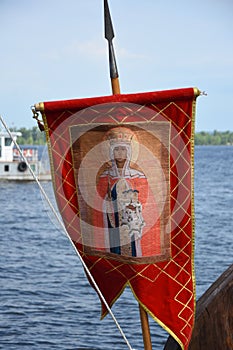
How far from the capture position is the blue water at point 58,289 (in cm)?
1099

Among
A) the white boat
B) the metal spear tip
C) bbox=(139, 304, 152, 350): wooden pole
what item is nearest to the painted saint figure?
bbox=(139, 304, 152, 350): wooden pole

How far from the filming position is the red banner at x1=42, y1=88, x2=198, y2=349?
3.03m

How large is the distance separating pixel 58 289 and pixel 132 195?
11.9 meters

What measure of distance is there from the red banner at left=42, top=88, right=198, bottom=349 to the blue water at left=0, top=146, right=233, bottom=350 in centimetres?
22

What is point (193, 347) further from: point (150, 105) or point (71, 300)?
point (71, 300)

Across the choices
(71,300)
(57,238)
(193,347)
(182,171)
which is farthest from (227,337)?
(57,238)

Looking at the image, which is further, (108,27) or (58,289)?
(58,289)

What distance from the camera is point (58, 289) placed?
14719mm

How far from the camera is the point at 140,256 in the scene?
10.3 feet

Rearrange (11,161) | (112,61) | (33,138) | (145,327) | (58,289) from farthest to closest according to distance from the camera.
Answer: (33,138)
(11,161)
(58,289)
(145,327)
(112,61)

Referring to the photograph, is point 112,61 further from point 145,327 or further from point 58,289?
point 58,289

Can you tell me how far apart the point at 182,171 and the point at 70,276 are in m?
13.3

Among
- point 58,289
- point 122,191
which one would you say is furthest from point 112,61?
point 58,289

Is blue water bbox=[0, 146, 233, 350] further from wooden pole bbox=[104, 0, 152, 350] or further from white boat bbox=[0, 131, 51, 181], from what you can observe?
white boat bbox=[0, 131, 51, 181]
